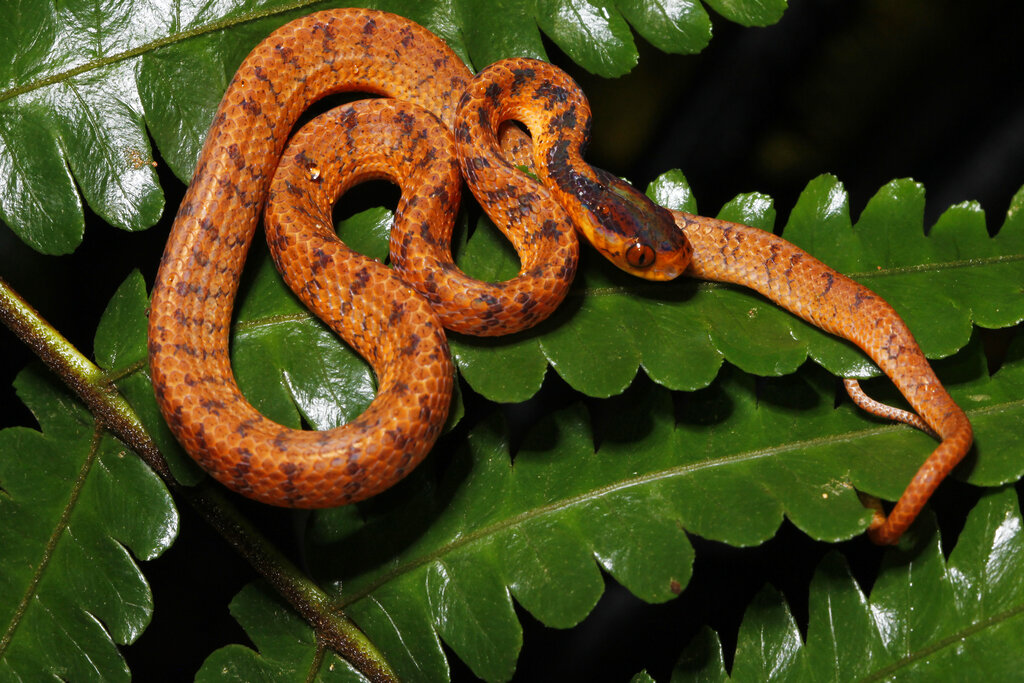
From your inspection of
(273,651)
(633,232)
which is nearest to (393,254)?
(633,232)

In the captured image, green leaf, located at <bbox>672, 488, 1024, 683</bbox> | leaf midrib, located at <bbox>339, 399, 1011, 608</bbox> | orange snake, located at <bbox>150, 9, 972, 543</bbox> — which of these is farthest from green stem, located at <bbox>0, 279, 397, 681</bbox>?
green leaf, located at <bbox>672, 488, 1024, 683</bbox>

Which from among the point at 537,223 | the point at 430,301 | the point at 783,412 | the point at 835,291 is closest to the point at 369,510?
the point at 430,301

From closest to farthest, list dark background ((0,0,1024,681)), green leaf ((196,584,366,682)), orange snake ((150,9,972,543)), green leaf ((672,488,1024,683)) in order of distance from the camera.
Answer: orange snake ((150,9,972,543)), green leaf ((672,488,1024,683)), green leaf ((196,584,366,682)), dark background ((0,0,1024,681))

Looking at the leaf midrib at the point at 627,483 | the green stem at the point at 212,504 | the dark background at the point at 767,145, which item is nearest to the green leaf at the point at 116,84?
the green stem at the point at 212,504

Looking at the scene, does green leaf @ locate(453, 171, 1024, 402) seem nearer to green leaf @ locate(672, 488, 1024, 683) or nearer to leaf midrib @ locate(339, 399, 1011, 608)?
leaf midrib @ locate(339, 399, 1011, 608)

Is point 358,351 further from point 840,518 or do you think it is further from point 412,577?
point 840,518
